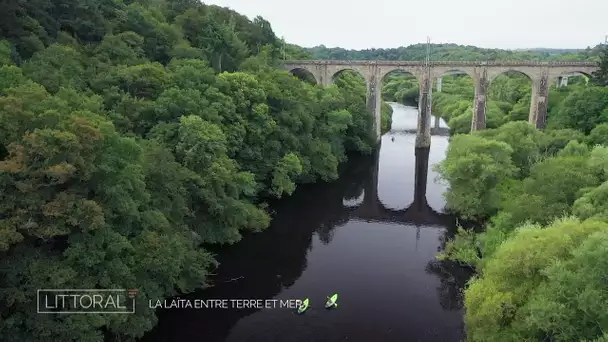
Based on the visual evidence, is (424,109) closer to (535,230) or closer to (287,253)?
(287,253)

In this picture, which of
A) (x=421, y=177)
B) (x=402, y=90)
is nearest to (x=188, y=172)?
(x=421, y=177)

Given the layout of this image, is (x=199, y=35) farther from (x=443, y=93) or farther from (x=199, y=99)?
(x=443, y=93)

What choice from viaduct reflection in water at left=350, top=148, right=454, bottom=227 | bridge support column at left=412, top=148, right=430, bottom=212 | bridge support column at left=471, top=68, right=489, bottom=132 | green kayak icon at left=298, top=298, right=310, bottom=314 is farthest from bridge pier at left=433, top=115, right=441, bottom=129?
green kayak icon at left=298, top=298, right=310, bottom=314

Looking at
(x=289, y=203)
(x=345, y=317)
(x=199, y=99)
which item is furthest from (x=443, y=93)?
(x=345, y=317)

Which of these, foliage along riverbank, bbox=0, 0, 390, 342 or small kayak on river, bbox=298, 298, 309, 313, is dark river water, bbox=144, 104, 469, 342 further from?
foliage along riverbank, bbox=0, 0, 390, 342

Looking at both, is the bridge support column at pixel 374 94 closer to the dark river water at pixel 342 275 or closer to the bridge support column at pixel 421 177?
the bridge support column at pixel 421 177

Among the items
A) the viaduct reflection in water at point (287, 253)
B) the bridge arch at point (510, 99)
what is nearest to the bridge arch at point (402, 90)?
the bridge arch at point (510, 99)
